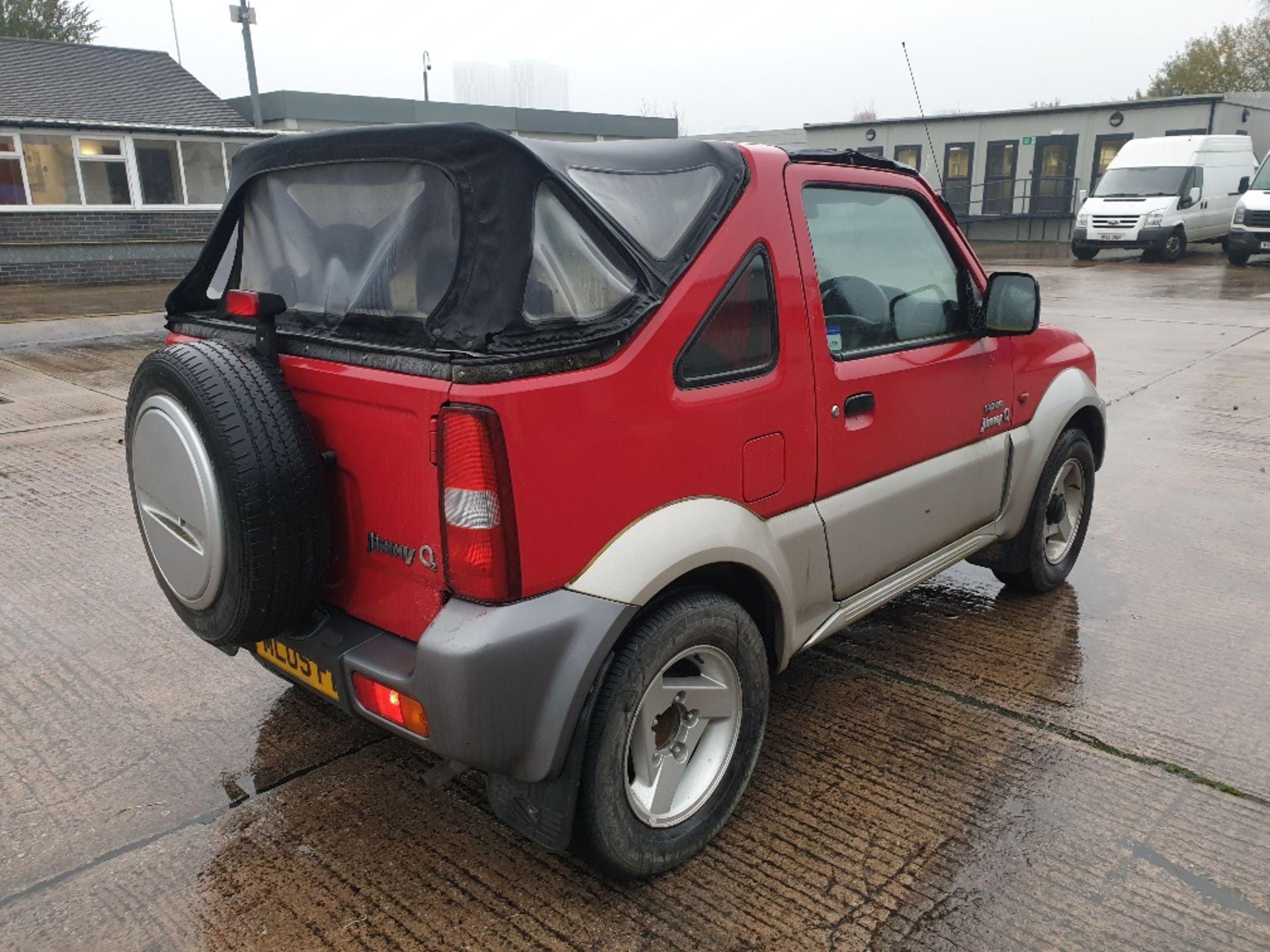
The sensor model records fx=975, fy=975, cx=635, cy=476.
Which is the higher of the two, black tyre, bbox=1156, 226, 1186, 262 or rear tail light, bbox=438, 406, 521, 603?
rear tail light, bbox=438, 406, 521, 603

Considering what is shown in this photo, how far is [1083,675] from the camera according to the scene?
3531 millimetres

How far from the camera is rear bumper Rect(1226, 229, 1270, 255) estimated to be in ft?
61.5

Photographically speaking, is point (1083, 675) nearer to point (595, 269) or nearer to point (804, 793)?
point (804, 793)

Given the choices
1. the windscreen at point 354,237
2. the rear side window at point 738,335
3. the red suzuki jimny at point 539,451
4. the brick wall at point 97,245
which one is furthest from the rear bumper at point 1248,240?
the windscreen at point 354,237

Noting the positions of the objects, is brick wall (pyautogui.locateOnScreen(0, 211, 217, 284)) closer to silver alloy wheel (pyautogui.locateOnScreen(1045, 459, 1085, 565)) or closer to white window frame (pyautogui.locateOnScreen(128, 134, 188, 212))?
white window frame (pyautogui.locateOnScreen(128, 134, 188, 212))

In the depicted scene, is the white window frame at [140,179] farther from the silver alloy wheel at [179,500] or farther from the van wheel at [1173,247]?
the van wheel at [1173,247]

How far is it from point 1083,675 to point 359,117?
36.4m

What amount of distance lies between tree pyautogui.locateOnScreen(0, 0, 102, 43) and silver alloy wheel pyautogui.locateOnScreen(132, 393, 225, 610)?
43.0 meters

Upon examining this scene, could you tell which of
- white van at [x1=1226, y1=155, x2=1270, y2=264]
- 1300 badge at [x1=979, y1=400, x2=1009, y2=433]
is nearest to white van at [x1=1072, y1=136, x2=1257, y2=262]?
white van at [x1=1226, y1=155, x2=1270, y2=264]

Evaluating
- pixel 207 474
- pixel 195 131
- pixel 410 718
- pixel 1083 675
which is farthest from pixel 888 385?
pixel 195 131

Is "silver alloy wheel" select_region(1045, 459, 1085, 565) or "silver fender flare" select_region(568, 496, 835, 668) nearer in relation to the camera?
"silver fender flare" select_region(568, 496, 835, 668)

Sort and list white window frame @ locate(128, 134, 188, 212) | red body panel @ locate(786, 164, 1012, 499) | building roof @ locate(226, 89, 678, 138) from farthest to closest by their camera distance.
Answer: building roof @ locate(226, 89, 678, 138)
white window frame @ locate(128, 134, 188, 212)
red body panel @ locate(786, 164, 1012, 499)

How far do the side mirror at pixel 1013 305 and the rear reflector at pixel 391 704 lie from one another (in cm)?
233

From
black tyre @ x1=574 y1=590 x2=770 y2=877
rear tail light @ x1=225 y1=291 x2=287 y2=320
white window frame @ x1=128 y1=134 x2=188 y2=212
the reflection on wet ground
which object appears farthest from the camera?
white window frame @ x1=128 y1=134 x2=188 y2=212
